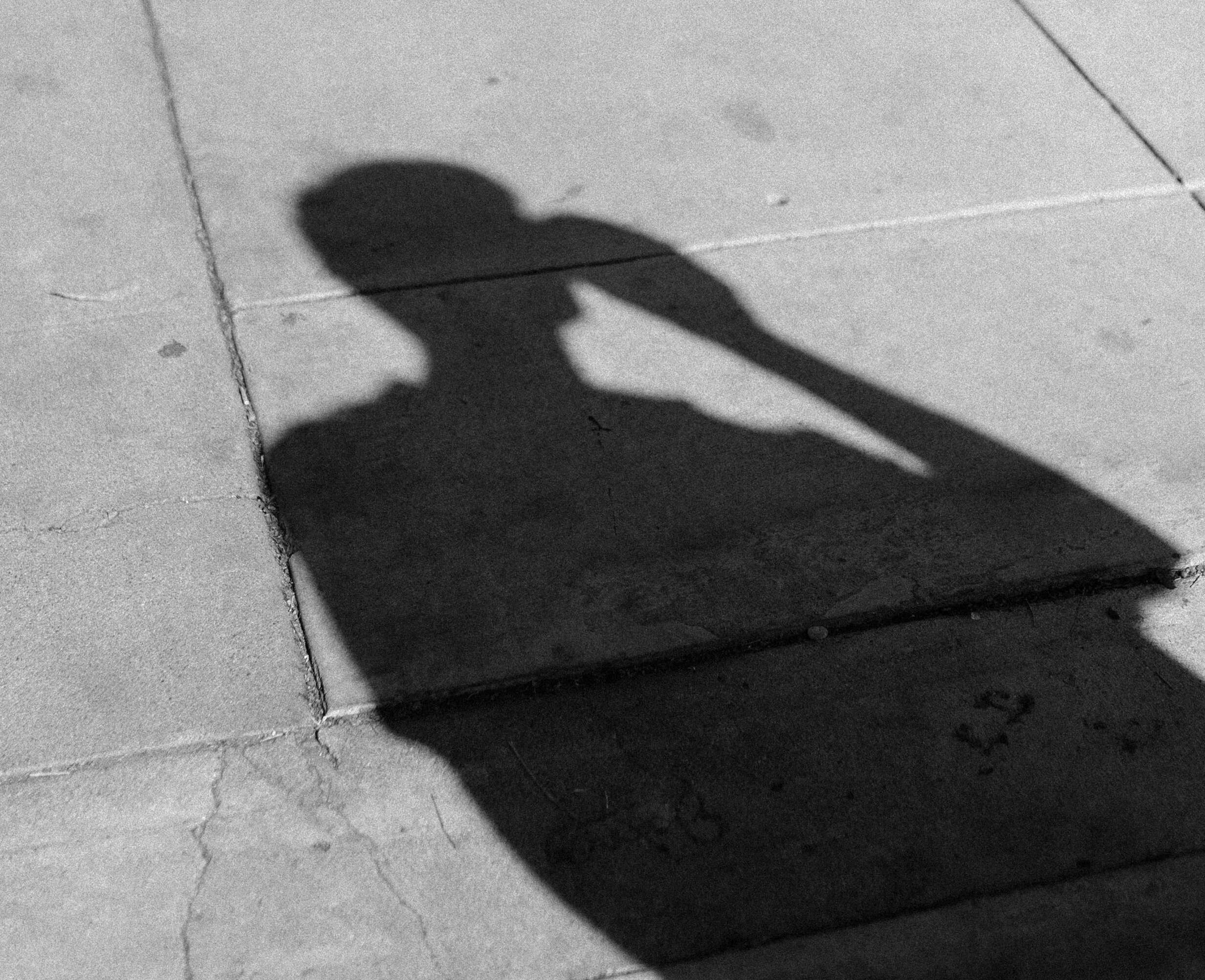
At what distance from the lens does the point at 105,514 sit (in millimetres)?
3453

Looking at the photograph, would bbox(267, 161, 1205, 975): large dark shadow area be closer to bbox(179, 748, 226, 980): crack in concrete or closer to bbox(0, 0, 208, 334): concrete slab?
bbox(179, 748, 226, 980): crack in concrete

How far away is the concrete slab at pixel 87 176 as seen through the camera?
4.05 m

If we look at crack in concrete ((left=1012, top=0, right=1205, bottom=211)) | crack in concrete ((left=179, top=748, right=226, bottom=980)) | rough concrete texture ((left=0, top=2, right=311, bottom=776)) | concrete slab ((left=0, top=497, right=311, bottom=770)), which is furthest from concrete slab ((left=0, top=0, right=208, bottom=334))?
crack in concrete ((left=1012, top=0, right=1205, bottom=211))

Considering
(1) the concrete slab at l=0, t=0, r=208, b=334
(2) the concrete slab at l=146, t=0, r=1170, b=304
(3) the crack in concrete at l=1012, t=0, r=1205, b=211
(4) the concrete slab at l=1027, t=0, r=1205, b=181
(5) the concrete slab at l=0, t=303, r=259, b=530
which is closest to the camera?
(5) the concrete slab at l=0, t=303, r=259, b=530

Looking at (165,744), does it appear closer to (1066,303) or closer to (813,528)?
(813,528)

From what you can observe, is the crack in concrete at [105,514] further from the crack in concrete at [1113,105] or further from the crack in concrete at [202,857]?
the crack in concrete at [1113,105]

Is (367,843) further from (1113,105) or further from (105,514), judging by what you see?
(1113,105)

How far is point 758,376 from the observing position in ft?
12.8

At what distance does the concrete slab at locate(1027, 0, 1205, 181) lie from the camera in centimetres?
482

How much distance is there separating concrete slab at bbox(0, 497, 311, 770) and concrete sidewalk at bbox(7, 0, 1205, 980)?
11 mm

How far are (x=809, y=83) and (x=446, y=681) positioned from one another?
2.70 metres

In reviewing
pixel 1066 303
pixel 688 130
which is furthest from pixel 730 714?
pixel 688 130

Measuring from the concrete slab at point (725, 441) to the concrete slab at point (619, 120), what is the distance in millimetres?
213

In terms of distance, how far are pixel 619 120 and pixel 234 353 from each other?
156cm
